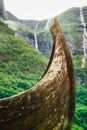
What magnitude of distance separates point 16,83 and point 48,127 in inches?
904

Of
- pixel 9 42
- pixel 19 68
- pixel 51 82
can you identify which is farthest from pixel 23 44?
pixel 51 82

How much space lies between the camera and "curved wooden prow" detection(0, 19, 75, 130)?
4324 mm

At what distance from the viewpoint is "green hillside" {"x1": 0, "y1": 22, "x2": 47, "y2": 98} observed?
27922 mm

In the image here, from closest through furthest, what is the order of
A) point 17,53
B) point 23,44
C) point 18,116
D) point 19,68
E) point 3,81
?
point 18,116 → point 3,81 → point 19,68 → point 17,53 → point 23,44

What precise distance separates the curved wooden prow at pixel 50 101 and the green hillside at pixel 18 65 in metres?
19.3

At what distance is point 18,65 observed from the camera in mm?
34094

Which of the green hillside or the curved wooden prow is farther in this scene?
the green hillside

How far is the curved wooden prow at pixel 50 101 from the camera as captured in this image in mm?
4324

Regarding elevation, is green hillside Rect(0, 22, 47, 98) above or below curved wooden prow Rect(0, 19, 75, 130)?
below

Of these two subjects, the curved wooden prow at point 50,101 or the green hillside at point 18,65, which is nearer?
the curved wooden prow at point 50,101

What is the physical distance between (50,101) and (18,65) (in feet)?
96.1

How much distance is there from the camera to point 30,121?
4570 mm

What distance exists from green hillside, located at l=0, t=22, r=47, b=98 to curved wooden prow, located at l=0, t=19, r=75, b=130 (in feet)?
63.4

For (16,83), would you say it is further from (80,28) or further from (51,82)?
(80,28)
